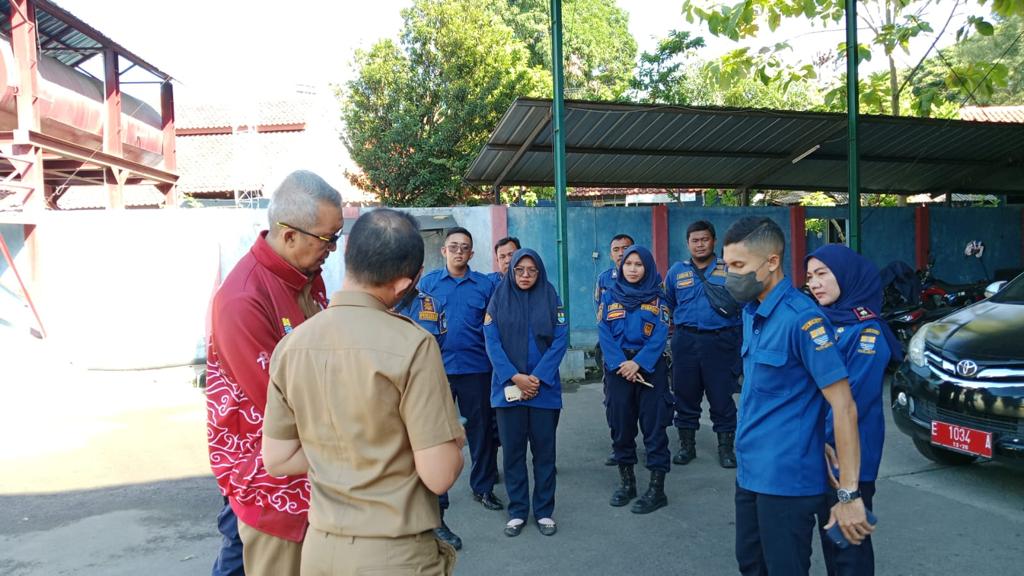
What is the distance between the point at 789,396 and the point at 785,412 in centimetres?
6

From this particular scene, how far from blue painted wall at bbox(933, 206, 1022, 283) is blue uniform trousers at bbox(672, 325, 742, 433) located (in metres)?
8.93

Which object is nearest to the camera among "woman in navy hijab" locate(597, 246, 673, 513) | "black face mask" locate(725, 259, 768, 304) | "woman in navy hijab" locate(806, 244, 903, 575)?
"black face mask" locate(725, 259, 768, 304)

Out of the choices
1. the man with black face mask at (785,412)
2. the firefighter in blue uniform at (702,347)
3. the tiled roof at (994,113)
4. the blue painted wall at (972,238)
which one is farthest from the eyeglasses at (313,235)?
the tiled roof at (994,113)

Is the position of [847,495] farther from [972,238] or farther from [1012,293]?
[972,238]

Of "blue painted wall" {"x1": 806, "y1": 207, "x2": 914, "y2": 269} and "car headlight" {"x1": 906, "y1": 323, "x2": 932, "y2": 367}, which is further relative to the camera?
"blue painted wall" {"x1": 806, "y1": 207, "x2": 914, "y2": 269}

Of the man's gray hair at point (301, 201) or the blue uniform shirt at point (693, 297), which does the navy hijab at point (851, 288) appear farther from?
the blue uniform shirt at point (693, 297)

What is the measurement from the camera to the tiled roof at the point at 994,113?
21812 mm

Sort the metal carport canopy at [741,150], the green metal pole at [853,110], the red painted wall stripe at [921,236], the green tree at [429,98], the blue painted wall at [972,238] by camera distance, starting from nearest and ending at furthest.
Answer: the green metal pole at [853,110]
the metal carport canopy at [741,150]
the red painted wall stripe at [921,236]
the blue painted wall at [972,238]
the green tree at [429,98]

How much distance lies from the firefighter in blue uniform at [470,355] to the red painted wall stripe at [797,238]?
25.8 ft

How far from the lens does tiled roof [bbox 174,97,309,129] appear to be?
83.0 ft

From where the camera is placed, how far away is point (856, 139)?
8812mm

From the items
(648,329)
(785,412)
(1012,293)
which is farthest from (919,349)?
(785,412)

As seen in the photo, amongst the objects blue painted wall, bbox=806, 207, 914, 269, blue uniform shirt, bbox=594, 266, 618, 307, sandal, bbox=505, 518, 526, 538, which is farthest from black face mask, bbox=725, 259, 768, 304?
blue painted wall, bbox=806, 207, 914, 269

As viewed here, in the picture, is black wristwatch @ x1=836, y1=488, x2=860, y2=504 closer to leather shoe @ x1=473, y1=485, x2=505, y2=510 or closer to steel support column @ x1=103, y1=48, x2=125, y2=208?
leather shoe @ x1=473, y1=485, x2=505, y2=510
